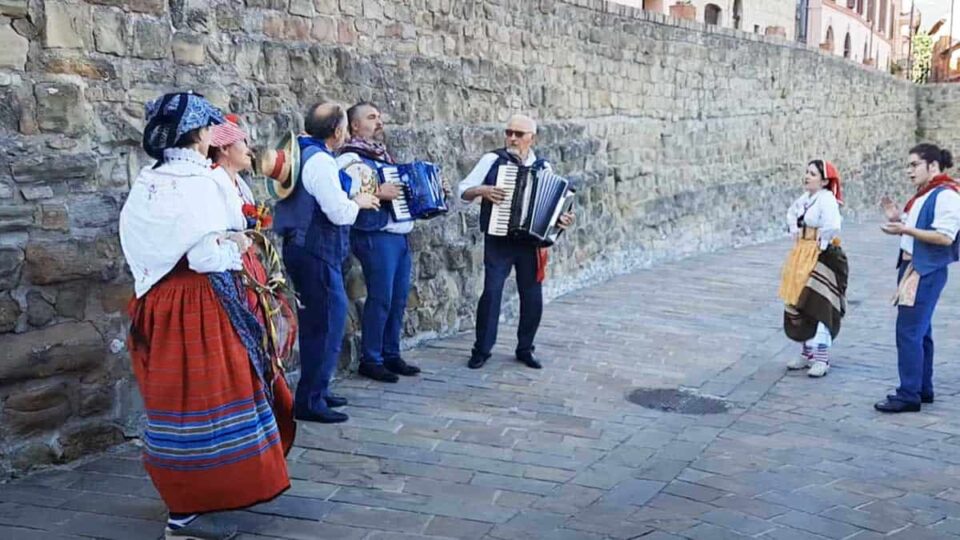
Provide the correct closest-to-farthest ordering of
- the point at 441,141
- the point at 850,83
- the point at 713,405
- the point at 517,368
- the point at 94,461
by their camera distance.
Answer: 1. the point at 94,461
2. the point at 713,405
3. the point at 517,368
4. the point at 441,141
5. the point at 850,83

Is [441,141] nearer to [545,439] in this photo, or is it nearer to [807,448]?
[545,439]

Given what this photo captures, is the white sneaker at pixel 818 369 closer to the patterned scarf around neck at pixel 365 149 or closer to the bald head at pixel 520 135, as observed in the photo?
the bald head at pixel 520 135

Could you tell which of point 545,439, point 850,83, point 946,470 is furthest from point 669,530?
point 850,83

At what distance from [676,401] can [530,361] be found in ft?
3.57

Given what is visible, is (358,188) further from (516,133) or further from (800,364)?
(800,364)

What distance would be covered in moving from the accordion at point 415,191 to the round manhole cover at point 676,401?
1.64 m

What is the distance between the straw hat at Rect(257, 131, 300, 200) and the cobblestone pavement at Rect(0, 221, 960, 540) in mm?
1215

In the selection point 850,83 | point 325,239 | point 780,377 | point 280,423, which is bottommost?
point 780,377

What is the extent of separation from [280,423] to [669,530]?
1577 millimetres

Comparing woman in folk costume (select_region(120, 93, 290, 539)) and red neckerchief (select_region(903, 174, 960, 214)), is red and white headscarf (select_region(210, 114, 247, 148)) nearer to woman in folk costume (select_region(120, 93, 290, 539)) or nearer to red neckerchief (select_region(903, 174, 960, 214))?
woman in folk costume (select_region(120, 93, 290, 539))

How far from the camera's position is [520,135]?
262 inches

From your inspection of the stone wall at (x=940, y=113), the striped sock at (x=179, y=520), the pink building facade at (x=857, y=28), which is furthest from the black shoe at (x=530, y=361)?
the stone wall at (x=940, y=113)

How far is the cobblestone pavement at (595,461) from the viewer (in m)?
4.09

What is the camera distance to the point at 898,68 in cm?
4244
